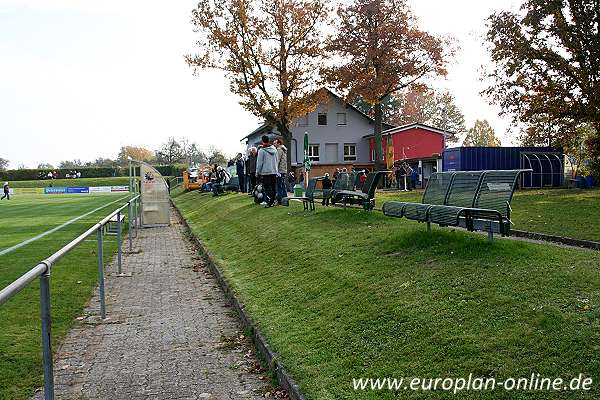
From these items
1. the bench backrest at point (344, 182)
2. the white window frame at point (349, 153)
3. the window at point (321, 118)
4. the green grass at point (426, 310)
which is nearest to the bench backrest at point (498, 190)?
the green grass at point (426, 310)

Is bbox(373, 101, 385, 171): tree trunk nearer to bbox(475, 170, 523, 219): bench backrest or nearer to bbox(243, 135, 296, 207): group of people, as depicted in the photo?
bbox(243, 135, 296, 207): group of people

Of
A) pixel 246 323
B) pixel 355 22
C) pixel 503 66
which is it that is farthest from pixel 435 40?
pixel 246 323

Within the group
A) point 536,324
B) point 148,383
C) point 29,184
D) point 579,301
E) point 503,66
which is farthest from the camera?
point 29,184

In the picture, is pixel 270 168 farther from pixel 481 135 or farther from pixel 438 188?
pixel 481 135

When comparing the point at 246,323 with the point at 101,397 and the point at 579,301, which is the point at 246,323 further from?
the point at 579,301

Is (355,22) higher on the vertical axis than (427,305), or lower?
higher

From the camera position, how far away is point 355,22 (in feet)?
152

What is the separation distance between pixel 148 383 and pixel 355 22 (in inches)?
1686

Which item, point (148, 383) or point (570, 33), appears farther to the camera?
point (570, 33)

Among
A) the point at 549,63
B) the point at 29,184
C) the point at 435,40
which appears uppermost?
the point at 435,40

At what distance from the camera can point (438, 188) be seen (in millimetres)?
10641

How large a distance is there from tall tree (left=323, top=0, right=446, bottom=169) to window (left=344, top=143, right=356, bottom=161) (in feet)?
71.8

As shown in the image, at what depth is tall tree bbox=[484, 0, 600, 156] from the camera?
2956 cm

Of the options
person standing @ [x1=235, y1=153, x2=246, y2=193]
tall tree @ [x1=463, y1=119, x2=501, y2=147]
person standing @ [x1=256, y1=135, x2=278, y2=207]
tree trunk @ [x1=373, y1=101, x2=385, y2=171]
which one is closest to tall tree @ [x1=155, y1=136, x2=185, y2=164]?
tall tree @ [x1=463, y1=119, x2=501, y2=147]
